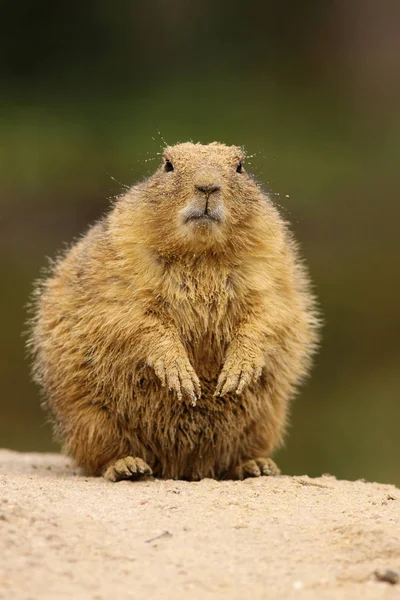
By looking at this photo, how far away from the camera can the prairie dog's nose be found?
662 centimetres

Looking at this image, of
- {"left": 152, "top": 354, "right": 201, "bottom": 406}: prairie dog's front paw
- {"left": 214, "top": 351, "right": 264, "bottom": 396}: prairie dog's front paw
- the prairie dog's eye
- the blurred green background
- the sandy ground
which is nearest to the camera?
the sandy ground

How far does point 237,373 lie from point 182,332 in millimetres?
434

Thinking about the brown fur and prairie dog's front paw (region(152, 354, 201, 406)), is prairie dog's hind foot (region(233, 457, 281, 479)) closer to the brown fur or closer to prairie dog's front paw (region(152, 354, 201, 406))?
the brown fur

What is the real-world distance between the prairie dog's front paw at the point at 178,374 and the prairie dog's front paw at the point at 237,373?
0.16 m

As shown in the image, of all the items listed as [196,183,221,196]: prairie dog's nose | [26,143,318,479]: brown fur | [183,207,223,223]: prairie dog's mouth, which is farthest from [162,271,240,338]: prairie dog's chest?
[196,183,221,196]: prairie dog's nose

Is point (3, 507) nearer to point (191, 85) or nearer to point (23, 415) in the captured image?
point (23, 415)

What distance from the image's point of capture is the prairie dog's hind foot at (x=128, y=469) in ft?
22.1

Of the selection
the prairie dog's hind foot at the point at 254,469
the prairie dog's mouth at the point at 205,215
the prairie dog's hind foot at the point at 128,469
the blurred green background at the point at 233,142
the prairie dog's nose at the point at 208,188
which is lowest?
the prairie dog's hind foot at the point at 128,469

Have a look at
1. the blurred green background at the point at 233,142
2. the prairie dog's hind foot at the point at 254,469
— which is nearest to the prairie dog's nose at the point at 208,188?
the prairie dog's hind foot at the point at 254,469

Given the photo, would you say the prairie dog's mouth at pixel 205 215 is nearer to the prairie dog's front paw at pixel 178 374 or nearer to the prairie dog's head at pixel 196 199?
the prairie dog's head at pixel 196 199

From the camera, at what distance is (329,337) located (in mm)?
14680

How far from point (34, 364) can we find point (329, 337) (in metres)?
7.46

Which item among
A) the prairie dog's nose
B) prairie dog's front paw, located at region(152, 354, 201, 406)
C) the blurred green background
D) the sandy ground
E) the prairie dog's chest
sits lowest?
the sandy ground

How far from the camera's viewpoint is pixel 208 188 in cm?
663
